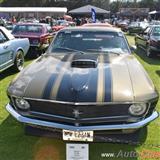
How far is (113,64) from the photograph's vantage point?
16.0 feet

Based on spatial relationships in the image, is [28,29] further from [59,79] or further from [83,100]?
[83,100]

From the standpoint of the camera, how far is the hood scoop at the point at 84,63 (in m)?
4.70

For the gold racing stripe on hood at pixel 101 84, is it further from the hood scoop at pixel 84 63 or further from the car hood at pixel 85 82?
the hood scoop at pixel 84 63

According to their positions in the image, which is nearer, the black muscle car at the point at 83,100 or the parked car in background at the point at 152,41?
the black muscle car at the point at 83,100

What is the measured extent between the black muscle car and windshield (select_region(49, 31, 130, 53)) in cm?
116

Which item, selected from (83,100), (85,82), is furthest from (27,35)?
(83,100)

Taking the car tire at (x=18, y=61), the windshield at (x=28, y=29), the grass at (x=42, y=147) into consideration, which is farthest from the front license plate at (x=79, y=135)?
the windshield at (x=28, y=29)

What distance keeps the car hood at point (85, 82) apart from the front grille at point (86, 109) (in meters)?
0.07

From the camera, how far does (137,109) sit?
396 cm

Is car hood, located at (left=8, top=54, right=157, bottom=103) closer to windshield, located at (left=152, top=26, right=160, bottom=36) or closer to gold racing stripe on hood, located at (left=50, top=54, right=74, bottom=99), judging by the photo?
gold racing stripe on hood, located at (left=50, top=54, right=74, bottom=99)

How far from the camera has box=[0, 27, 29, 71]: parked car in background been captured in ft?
27.1

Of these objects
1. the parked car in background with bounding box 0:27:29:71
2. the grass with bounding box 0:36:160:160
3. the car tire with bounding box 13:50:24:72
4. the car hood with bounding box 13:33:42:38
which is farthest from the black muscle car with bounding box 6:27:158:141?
the car hood with bounding box 13:33:42:38

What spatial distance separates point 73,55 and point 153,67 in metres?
6.16

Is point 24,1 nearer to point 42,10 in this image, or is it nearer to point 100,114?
point 42,10
